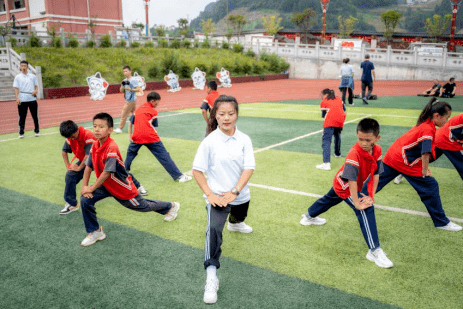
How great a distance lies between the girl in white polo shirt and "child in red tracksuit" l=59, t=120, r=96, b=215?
204 cm

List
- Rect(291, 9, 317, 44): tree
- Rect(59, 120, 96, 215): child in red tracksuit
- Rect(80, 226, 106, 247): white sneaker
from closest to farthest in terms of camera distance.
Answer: Rect(80, 226, 106, 247): white sneaker < Rect(59, 120, 96, 215): child in red tracksuit < Rect(291, 9, 317, 44): tree

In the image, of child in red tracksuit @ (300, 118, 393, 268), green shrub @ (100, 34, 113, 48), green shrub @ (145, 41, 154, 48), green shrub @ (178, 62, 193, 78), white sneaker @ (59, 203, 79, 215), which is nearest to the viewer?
child in red tracksuit @ (300, 118, 393, 268)

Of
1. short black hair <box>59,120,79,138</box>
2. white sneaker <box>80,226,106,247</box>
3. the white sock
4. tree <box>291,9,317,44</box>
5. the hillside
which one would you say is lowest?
white sneaker <box>80,226,106,247</box>

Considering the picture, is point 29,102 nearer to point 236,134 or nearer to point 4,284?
point 4,284

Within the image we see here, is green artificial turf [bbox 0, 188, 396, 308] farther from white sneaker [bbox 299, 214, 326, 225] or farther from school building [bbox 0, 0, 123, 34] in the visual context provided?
school building [bbox 0, 0, 123, 34]

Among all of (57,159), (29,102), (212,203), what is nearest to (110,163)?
(212,203)

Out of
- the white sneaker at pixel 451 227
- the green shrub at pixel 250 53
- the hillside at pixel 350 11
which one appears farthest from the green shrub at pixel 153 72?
the hillside at pixel 350 11

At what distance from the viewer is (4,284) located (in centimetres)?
335

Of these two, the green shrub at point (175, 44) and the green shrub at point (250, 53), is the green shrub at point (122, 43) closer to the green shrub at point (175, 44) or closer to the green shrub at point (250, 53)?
the green shrub at point (175, 44)

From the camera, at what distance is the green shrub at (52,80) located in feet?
71.3

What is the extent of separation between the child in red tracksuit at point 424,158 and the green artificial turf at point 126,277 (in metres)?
1.85

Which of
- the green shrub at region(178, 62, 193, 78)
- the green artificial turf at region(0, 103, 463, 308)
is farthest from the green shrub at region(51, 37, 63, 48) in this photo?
the green artificial turf at region(0, 103, 463, 308)

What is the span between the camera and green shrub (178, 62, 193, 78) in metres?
28.6

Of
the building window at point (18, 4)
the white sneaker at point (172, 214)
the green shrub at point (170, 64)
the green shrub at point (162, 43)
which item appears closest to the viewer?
the white sneaker at point (172, 214)
